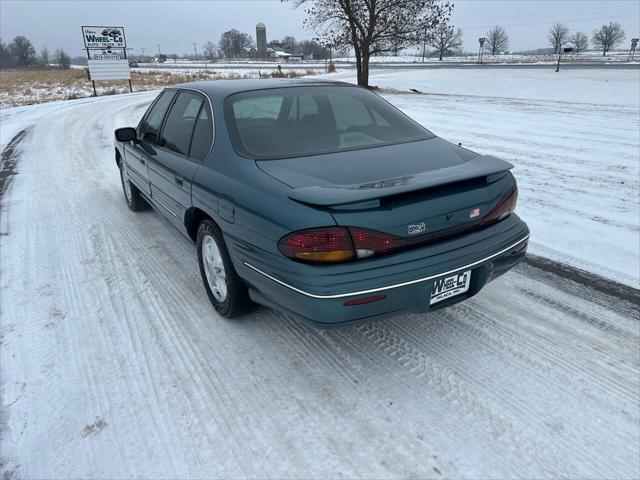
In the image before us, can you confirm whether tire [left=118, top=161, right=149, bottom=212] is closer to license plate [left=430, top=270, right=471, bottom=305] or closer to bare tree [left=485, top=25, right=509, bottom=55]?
license plate [left=430, top=270, right=471, bottom=305]

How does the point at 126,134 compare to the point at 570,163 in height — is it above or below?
above

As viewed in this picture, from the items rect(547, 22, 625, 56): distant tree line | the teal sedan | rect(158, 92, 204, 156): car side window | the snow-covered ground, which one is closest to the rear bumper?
the teal sedan

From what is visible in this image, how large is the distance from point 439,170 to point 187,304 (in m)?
2.04

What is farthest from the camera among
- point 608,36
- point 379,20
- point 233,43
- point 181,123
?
point 233,43

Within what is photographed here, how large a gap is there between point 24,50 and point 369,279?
357 ft

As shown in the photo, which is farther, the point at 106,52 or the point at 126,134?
the point at 106,52

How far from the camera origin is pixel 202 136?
3.17 metres

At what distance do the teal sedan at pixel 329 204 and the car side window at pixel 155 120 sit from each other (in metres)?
0.50

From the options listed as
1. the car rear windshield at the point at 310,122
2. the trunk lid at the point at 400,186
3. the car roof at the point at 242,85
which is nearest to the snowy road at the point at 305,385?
the trunk lid at the point at 400,186

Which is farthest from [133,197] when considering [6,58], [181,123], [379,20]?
[6,58]

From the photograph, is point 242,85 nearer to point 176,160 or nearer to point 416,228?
point 176,160

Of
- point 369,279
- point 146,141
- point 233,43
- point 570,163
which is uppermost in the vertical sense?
point 233,43

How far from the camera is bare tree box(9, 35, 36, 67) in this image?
8638 centimetres

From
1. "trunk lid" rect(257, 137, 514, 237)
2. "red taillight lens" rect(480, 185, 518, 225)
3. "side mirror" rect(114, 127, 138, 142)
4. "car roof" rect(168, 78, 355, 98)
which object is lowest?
"red taillight lens" rect(480, 185, 518, 225)
